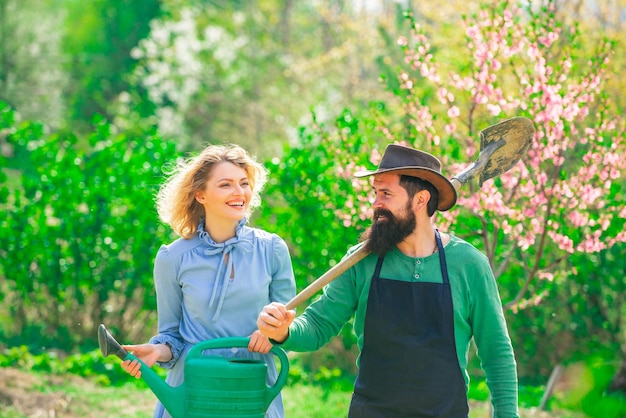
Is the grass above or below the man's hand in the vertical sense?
below

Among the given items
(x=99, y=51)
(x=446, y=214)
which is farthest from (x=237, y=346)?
(x=99, y=51)

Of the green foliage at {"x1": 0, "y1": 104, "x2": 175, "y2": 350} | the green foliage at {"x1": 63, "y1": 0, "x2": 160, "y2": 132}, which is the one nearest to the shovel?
the green foliage at {"x1": 0, "y1": 104, "x2": 175, "y2": 350}

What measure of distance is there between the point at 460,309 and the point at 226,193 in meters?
0.91

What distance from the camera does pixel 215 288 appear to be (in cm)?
294

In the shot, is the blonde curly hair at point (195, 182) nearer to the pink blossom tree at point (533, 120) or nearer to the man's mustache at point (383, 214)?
the man's mustache at point (383, 214)

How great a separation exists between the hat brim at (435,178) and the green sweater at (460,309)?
5.1 inches

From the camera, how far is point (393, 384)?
2.64 m

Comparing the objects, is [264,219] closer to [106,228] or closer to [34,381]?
[106,228]

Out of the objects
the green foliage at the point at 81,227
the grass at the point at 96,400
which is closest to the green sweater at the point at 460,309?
the grass at the point at 96,400

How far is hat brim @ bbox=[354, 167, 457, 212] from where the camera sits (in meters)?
2.72

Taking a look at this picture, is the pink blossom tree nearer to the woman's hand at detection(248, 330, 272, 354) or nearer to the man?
the man

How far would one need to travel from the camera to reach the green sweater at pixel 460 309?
2.65 meters

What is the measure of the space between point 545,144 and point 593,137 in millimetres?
260

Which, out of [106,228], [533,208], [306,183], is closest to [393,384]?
[533,208]
